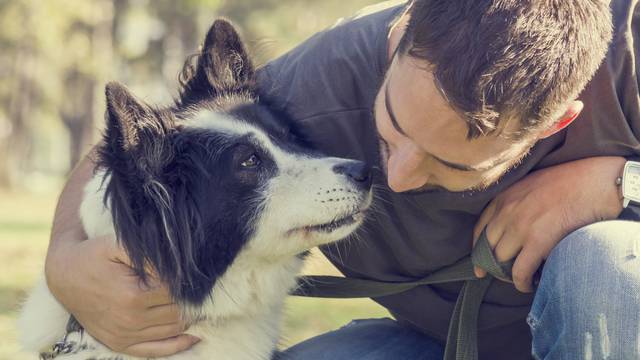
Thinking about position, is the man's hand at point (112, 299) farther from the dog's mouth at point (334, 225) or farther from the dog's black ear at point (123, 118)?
the dog's mouth at point (334, 225)

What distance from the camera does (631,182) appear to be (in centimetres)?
242

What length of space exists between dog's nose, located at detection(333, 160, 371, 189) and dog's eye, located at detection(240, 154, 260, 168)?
257 millimetres

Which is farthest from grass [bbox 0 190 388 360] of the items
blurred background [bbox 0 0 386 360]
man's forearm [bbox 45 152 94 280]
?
blurred background [bbox 0 0 386 360]

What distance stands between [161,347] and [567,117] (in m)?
1.33

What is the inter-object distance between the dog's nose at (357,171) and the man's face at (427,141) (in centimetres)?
12

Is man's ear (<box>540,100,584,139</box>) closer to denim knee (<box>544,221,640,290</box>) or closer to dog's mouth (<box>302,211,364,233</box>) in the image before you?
denim knee (<box>544,221,640,290</box>)

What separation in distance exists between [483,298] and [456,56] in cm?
93

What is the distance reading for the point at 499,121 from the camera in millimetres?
2172

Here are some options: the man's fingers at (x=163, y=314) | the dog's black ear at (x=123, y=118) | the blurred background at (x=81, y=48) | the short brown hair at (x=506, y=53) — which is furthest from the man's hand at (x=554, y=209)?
the blurred background at (x=81, y=48)

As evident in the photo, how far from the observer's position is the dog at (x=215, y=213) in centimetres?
241

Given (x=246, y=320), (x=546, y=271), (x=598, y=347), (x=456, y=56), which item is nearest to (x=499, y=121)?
(x=456, y=56)

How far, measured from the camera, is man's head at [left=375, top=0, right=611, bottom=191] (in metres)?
2.10

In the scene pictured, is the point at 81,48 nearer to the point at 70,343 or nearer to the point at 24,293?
the point at 24,293

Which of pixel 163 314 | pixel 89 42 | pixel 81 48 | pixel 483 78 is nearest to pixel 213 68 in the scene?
pixel 163 314
